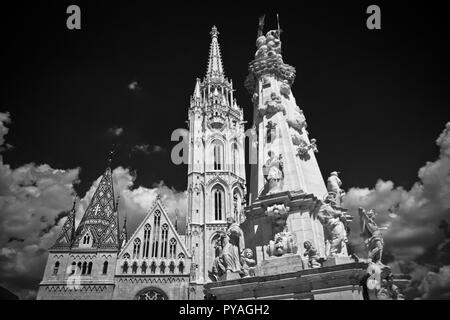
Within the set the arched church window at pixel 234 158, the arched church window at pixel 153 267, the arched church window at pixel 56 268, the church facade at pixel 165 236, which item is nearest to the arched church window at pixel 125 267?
the church facade at pixel 165 236

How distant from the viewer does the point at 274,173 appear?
8.30m

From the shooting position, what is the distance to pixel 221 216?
4528cm

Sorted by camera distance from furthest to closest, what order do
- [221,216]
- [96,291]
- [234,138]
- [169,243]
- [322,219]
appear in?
[234,138], [221,216], [169,243], [96,291], [322,219]

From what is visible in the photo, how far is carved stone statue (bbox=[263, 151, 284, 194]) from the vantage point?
8234 mm

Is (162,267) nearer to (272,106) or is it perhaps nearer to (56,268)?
(56,268)

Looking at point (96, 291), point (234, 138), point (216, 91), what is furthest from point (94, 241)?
point (216, 91)

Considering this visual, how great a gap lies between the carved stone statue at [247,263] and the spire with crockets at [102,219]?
34877mm

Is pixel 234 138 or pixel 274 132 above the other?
pixel 234 138

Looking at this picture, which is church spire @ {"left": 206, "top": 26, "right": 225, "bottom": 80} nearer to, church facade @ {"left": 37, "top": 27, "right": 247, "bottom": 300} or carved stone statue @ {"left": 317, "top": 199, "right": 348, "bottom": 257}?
church facade @ {"left": 37, "top": 27, "right": 247, "bottom": 300}

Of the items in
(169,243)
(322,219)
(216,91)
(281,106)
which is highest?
(216,91)

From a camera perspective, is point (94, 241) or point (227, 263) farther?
point (94, 241)
